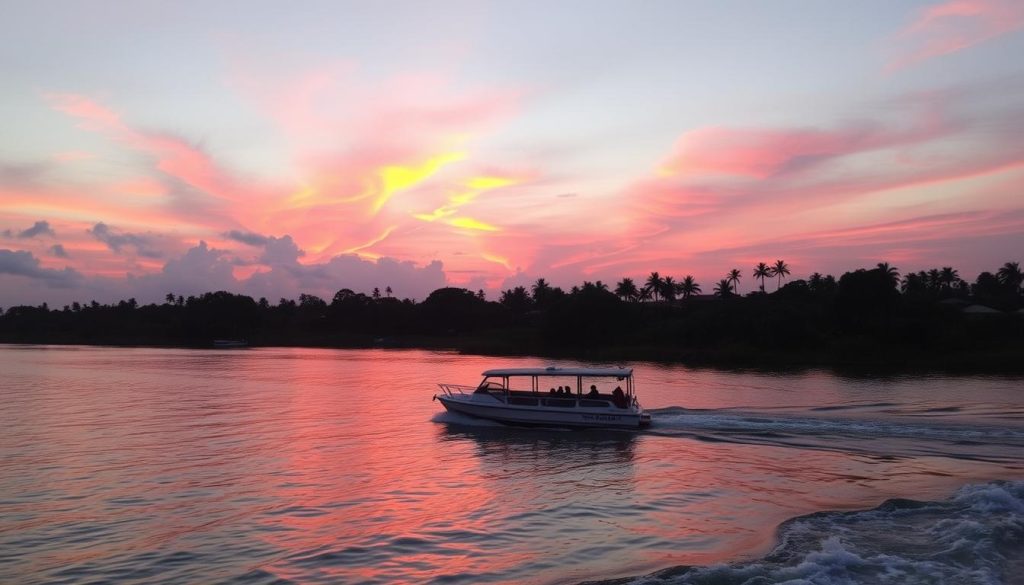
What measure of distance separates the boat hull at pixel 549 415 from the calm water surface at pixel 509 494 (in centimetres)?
53

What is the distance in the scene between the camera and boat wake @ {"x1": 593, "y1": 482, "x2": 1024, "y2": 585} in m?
13.0

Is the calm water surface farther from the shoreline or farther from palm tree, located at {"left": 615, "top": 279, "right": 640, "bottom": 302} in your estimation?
palm tree, located at {"left": 615, "top": 279, "right": 640, "bottom": 302}

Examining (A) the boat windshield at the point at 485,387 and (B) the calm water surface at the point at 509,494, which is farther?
(A) the boat windshield at the point at 485,387

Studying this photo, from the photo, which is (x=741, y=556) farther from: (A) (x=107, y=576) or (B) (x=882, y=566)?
(A) (x=107, y=576)

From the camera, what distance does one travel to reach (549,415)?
3369cm

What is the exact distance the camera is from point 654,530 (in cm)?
1673

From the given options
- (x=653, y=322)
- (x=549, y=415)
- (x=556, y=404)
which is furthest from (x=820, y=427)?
(x=653, y=322)

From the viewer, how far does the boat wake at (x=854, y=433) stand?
87.8 ft

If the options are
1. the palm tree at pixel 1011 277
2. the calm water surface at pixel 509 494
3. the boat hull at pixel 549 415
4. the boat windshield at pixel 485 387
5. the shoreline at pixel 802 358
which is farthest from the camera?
the palm tree at pixel 1011 277

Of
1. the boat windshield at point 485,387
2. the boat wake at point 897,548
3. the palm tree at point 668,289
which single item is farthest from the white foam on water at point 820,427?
the palm tree at point 668,289

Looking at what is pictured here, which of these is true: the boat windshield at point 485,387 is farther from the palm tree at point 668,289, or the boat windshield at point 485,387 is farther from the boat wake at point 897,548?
the palm tree at point 668,289

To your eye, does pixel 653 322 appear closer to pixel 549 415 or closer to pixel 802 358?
pixel 802 358

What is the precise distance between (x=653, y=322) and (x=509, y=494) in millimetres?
82657

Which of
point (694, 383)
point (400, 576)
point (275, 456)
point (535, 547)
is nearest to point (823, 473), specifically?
point (535, 547)
